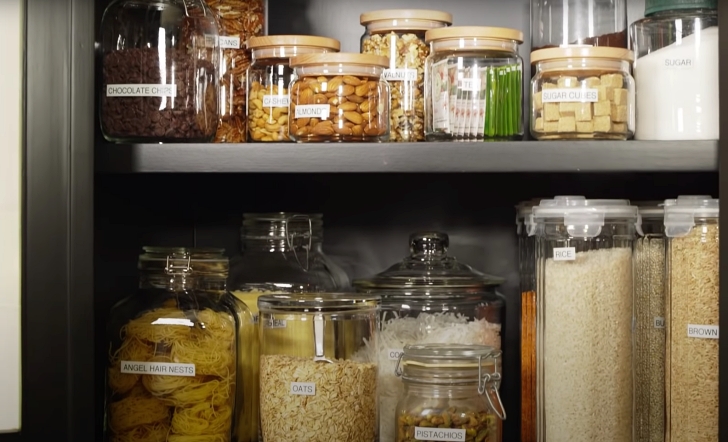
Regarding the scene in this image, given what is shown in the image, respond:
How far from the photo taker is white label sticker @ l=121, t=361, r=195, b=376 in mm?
1247

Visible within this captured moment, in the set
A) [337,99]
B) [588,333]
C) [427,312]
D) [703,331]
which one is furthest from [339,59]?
[703,331]

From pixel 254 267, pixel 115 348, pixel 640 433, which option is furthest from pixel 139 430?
pixel 640 433

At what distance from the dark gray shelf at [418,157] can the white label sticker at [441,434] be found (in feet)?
1.06

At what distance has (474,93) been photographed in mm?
1299

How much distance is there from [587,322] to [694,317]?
0.14m

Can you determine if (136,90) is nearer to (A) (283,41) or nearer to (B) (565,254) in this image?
(A) (283,41)

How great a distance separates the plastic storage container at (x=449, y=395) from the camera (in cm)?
119

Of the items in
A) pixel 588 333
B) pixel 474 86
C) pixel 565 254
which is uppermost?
pixel 474 86

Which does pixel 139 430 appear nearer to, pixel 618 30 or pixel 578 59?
pixel 578 59

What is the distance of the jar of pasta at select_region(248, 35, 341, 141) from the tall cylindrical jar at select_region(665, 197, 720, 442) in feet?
1.77

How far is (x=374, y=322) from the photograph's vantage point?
129 centimetres

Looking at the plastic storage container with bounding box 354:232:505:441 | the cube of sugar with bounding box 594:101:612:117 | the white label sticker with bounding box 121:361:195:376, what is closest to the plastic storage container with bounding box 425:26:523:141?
the cube of sugar with bounding box 594:101:612:117

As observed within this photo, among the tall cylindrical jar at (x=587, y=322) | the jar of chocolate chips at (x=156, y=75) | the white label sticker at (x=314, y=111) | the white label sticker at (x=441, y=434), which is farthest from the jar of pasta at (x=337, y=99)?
the white label sticker at (x=441, y=434)

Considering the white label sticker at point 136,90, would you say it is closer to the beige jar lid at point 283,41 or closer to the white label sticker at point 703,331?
the beige jar lid at point 283,41
